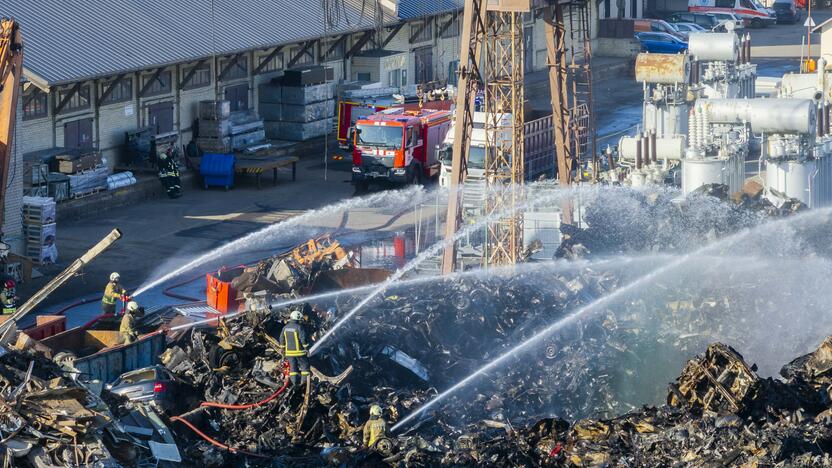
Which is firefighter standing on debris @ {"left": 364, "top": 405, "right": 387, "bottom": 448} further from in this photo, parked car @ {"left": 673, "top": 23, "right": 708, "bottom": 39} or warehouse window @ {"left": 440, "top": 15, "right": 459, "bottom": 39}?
parked car @ {"left": 673, "top": 23, "right": 708, "bottom": 39}

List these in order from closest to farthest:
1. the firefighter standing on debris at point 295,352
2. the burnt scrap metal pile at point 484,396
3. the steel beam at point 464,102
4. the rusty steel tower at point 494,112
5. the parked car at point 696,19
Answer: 1. the burnt scrap metal pile at point 484,396
2. the firefighter standing on debris at point 295,352
3. the steel beam at point 464,102
4. the rusty steel tower at point 494,112
5. the parked car at point 696,19

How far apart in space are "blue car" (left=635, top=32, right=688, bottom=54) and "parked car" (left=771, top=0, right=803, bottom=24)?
13.7 m

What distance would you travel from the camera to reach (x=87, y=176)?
40.2 m

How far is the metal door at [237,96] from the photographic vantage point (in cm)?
4969

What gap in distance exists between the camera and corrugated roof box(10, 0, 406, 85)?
40.4m

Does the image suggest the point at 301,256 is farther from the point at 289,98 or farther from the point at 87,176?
the point at 289,98

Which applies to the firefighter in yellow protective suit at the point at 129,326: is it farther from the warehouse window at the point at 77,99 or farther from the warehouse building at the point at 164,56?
the warehouse window at the point at 77,99

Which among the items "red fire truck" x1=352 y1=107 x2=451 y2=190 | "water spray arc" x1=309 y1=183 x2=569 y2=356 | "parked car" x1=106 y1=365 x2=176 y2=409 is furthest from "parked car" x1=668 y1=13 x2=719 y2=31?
"parked car" x1=106 y1=365 x2=176 y2=409

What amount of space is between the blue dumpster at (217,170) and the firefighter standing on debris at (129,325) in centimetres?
1733

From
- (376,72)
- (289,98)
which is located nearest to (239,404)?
(289,98)

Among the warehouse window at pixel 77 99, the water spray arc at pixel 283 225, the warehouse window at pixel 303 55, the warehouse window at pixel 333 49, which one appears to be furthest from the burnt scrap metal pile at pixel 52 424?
the warehouse window at pixel 333 49

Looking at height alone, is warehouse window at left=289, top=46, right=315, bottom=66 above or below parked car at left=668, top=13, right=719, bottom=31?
below

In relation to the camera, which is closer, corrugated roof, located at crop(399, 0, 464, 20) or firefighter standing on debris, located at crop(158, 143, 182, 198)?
firefighter standing on debris, located at crop(158, 143, 182, 198)

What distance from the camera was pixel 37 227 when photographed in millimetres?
34438
